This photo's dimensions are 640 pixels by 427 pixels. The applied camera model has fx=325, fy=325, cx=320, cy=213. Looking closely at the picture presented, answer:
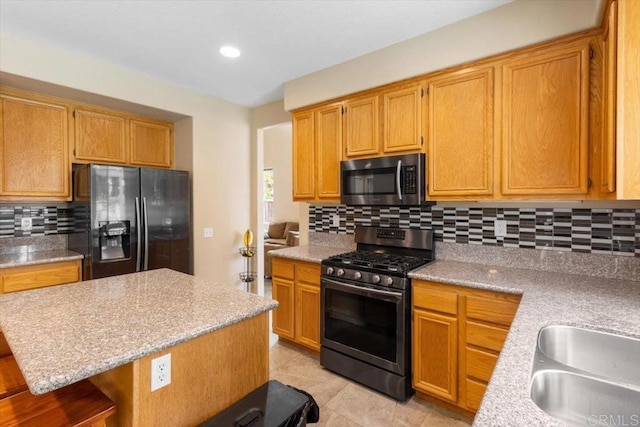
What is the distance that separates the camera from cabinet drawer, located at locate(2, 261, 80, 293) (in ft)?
8.15

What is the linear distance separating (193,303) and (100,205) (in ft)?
6.45

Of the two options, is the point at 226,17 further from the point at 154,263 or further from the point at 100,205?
the point at 154,263

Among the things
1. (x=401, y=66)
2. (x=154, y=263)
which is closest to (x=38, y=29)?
(x=154, y=263)

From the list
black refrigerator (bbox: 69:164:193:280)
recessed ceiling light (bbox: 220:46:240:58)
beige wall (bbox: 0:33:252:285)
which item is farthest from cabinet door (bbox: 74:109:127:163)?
recessed ceiling light (bbox: 220:46:240:58)

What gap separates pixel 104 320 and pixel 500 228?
244cm

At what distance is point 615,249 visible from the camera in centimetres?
197

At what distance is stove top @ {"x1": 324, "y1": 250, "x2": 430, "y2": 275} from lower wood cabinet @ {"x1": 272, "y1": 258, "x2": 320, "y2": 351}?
0.92ft

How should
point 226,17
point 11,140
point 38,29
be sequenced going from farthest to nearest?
point 11,140
point 38,29
point 226,17

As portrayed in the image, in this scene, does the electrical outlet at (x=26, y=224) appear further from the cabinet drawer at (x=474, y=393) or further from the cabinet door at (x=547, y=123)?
the cabinet door at (x=547, y=123)

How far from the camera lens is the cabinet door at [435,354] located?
6.69 feet

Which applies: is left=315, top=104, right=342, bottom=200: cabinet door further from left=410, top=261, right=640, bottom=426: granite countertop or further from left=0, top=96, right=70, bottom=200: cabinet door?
left=0, top=96, right=70, bottom=200: cabinet door

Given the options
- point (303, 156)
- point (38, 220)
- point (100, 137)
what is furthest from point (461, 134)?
point (38, 220)

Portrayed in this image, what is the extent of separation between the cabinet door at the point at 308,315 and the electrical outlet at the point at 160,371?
5.48 ft

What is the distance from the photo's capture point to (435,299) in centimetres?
209
